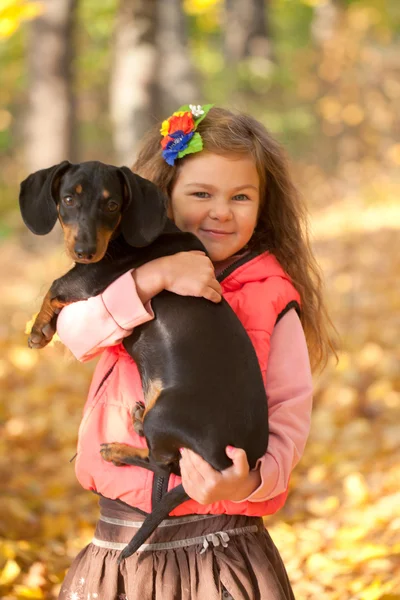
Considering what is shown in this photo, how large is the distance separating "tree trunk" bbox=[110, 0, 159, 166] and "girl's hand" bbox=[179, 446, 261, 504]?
20.9 feet

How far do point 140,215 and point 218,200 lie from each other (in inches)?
12.6

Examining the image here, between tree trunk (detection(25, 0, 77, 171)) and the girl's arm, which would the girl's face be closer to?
the girl's arm

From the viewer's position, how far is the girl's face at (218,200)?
2406 mm

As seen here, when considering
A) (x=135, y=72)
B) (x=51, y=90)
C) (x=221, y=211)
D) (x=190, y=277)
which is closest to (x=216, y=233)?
(x=221, y=211)

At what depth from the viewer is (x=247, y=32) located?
701 inches

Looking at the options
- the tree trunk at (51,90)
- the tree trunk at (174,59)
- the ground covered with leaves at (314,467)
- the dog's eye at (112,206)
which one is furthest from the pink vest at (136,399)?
the tree trunk at (174,59)

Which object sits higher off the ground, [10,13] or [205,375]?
[10,13]

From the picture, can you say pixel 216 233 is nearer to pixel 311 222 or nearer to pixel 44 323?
pixel 44 323

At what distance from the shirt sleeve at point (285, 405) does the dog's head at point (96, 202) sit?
1.61 feet

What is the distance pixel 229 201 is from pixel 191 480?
85 centimetres

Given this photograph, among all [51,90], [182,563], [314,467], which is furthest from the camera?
[51,90]

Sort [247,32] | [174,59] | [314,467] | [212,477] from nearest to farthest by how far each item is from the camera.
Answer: [212,477] < [314,467] < [174,59] < [247,32]

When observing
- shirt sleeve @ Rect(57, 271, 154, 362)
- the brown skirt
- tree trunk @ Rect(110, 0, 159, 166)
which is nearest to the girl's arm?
shirt sleeve @ Rect(57, 271, 154, 362)

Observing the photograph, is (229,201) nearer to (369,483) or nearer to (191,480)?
(191,480)
